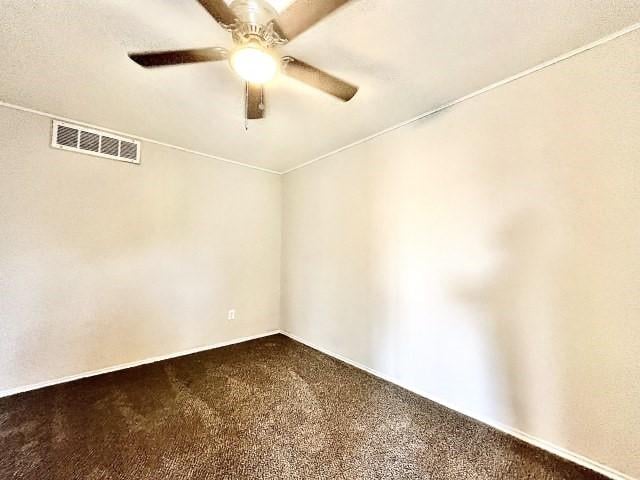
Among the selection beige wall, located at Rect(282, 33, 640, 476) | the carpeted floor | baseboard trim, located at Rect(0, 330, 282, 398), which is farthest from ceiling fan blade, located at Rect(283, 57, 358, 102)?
baseboard trim, located at Rect(0, 330, 282, 398)

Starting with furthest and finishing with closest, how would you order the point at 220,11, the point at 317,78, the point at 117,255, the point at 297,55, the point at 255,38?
the point at 117,255 → the point at 297,55 → the point at 317,78 → the point at 255,38 → the point at 220,11

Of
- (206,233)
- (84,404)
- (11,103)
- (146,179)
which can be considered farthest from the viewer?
(206,233)

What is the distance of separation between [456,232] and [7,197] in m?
3.63

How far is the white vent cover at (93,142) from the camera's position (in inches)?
98.0

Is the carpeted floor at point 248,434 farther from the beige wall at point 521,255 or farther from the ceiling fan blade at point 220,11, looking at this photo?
the ceiling fan blade at point 220,11

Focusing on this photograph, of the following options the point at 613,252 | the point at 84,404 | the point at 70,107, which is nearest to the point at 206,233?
the point at 70,107

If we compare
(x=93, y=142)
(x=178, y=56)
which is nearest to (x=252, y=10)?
(x=178, y=56)

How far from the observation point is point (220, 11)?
1141mm

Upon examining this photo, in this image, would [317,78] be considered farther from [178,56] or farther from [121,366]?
[121,366]

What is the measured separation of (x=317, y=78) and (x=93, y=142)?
2415 millimetres

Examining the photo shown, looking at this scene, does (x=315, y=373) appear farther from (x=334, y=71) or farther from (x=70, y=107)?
(x=70, y=107)

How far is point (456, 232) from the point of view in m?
2.15

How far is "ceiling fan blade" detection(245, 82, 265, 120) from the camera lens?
5.36 feet

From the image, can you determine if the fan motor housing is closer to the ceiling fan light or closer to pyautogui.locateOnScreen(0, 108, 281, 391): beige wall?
the ceiling fan light
